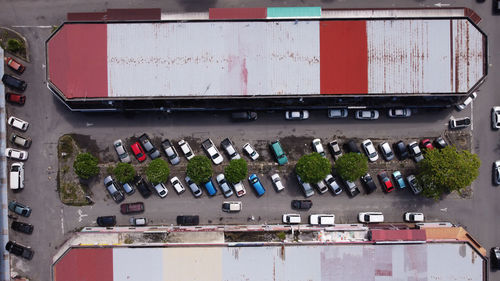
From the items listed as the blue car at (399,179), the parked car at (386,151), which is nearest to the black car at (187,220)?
the parked car at (386,151)

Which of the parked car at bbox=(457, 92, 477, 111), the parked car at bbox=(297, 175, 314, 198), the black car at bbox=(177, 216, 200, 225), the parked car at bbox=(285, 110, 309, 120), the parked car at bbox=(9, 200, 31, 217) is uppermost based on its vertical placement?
the parked car at bbox=(457, 92, 477, 111)

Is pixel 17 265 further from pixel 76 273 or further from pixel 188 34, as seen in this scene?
pixel 188 34

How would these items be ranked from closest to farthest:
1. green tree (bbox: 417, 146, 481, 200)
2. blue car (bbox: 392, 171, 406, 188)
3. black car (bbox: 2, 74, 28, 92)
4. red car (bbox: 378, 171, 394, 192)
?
green tree (bbox: 417, 146, 481, 200), black car (bbox: 2, 74, 28, 92), red car (bbox: 378, 171, 394, 192), blue car (bbox: 392, 171, 406, 188)

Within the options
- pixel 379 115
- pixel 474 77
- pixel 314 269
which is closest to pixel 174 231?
pixel 314 269

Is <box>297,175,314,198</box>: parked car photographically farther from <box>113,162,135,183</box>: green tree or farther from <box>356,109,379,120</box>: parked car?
<box>113,162,135,183</box>: green tree

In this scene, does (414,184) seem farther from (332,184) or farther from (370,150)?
(332,184)

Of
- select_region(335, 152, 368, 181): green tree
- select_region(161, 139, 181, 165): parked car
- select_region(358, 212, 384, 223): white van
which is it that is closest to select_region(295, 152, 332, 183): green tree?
select_region(335, 152, 368, 181): green tree

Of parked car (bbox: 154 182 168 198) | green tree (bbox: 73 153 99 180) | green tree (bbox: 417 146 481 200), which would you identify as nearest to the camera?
green tree (bbox: 417 146 481 200)

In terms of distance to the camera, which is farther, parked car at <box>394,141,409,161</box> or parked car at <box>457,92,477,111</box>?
parked car at <box>457,92,477,111</box>
